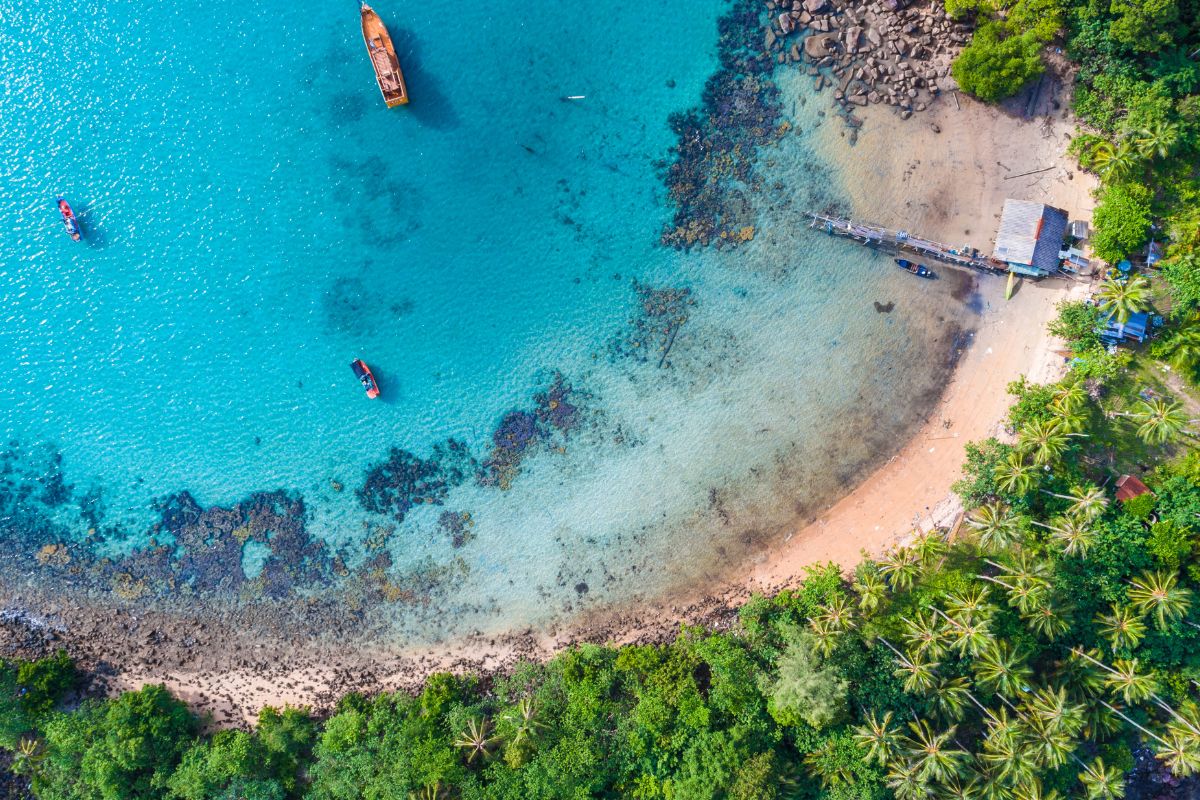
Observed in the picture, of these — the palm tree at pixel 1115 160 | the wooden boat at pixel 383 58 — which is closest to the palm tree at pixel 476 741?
the wooden boat at pixel 383 58

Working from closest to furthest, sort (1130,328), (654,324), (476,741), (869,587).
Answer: (869,587) < (1130,328) < (476,741) < (654,324)

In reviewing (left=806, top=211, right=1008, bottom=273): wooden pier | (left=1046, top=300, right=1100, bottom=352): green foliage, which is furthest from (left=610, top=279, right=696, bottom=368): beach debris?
(left=1046, top=300, right=1100, bottom=352): green foliage

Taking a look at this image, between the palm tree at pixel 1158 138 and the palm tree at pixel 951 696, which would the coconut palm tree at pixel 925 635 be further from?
the palm tree at pixel 1158 138

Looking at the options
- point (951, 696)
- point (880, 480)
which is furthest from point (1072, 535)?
point (951, 696)

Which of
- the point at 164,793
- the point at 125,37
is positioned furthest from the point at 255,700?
the point at 125,37

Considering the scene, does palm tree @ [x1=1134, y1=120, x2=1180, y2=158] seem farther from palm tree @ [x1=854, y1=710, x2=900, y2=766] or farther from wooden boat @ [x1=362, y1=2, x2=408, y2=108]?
wooden boat @ [x1=362, y1=2, x2=408, y2=108]

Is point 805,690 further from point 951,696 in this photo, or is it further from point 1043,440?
point 1043,440

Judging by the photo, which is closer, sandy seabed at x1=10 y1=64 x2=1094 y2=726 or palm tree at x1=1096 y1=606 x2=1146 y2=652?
palm tree at x1=1096 y1=606 x2=1146 y2=652
